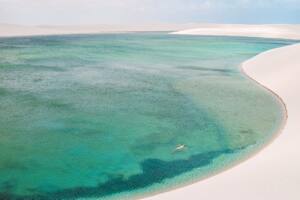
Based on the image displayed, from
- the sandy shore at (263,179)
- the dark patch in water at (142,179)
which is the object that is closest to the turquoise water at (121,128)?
the dark patch in water at (142,179)

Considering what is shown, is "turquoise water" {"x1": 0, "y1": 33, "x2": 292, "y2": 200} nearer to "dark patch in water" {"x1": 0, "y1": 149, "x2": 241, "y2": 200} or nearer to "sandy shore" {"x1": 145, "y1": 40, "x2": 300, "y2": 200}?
"dark patch in water" {"x1": 0, "y1": 149, "x2": 241, "y2": 200}

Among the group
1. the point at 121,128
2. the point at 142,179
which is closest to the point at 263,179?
the point at 142,179

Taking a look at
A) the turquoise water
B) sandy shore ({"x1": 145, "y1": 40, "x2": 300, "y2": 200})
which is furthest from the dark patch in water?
sandy shore ({"x1": 145, "y1": 40, "x2": 300, "y2": 200})

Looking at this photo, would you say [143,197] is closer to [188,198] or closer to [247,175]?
[188,198]

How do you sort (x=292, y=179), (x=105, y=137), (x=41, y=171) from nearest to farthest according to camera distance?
(x=292, y=179), (x=41, y=171), (x=105, y=137)

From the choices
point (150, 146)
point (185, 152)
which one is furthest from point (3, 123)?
point (185, 152)

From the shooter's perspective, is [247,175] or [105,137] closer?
[247,175]
